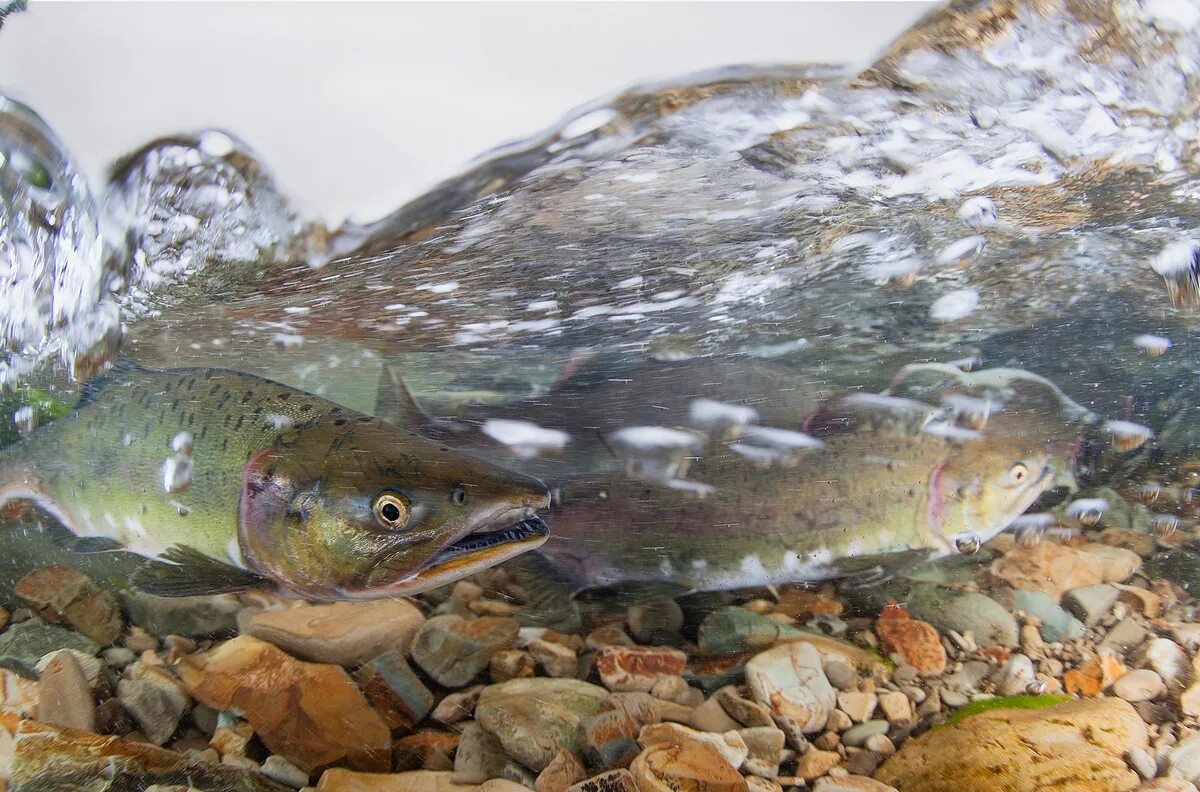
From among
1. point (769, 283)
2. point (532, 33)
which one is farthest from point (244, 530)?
point (769, 283)

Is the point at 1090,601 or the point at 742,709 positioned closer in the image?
the point at 742,709

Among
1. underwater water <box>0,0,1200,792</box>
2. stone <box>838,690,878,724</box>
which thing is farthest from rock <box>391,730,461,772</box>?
stone <box>838,690,878,724</box>

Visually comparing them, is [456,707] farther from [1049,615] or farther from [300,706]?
[1049,615]

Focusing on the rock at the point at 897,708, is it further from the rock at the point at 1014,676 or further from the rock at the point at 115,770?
the rock at the point at 115,770

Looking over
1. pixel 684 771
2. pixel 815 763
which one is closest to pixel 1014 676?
pixel 815 763

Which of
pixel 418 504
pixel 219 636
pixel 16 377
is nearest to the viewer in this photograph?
pixel 418 504

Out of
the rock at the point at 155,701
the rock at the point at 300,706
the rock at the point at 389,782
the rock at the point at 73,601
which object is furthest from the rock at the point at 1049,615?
the rock at the point at 73,601

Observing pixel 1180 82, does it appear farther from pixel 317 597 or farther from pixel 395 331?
pixel 317 597
